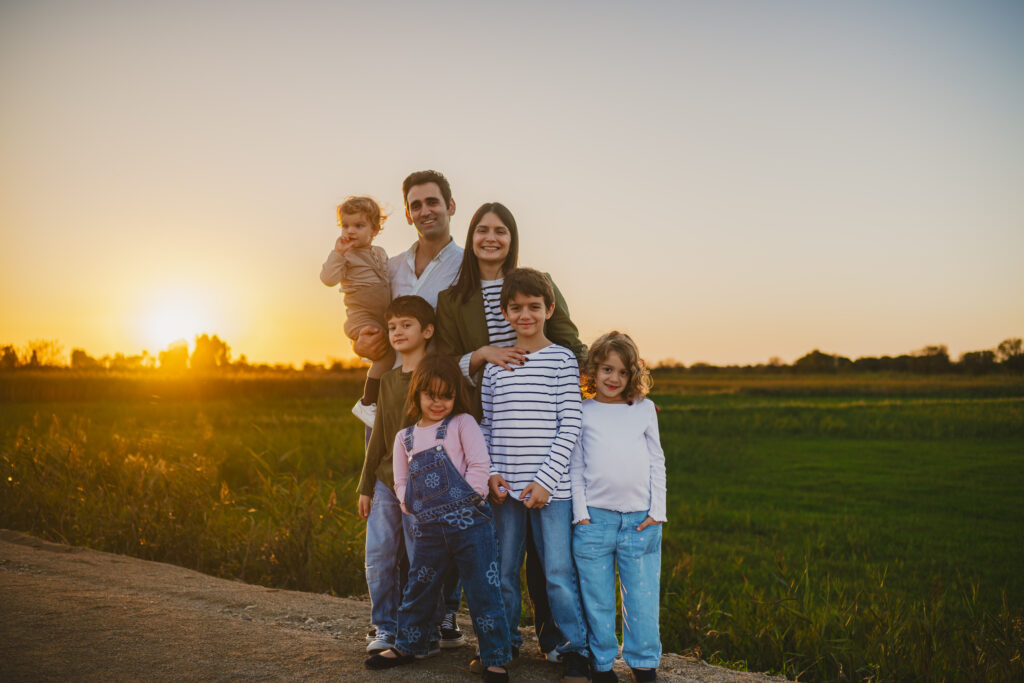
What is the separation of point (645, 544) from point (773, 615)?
7.21 ft

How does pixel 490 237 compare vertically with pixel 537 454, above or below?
above

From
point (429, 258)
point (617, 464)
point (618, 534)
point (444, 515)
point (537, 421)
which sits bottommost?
point (618, 534)

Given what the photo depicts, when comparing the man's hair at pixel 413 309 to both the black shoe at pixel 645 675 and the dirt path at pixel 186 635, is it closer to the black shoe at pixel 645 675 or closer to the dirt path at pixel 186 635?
the dirt path at pixel 186 635

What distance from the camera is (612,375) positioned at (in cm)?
345

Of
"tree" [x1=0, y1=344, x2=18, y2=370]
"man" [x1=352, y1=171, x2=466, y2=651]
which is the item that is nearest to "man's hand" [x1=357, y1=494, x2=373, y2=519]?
"man" [x1=352, y1=171, x2=466, y2=651]

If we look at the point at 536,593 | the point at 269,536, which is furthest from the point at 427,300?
the point at 269,536

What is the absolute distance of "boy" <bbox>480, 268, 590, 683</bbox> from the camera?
128 inches

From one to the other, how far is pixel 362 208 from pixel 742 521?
10424mm

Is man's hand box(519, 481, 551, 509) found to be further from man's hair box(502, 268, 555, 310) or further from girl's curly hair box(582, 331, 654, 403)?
man's hair box(502, 268, 555, 310)

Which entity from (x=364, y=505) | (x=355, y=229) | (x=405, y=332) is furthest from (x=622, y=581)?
(x=355, y=229)

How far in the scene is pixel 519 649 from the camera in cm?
364

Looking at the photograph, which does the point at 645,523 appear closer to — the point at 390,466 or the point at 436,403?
the point at 436,403

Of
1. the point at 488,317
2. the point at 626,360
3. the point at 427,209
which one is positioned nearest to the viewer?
the point at 626,360

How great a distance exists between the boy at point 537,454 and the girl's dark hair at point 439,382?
16 centimetres
